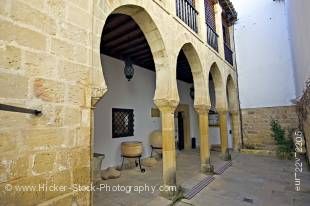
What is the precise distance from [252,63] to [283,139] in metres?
3.60

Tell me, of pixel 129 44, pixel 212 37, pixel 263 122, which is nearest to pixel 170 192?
pixel 129 44

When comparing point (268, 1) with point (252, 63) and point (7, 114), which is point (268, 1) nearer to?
point (252, 63)

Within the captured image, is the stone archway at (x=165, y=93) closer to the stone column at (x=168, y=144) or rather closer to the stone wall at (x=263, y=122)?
the stone column at (x=168, y=144)

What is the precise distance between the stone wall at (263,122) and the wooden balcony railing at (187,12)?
17.7ft

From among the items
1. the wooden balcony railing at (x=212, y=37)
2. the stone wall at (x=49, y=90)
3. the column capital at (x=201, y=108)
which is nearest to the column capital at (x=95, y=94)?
the stone wall at (x=49, y=90)

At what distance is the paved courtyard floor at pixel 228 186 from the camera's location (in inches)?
141

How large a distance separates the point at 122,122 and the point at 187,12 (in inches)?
151

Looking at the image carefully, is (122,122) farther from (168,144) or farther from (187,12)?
(187,12)

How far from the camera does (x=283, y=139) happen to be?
7457mm

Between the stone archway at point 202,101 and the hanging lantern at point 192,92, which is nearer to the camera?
the stone archway at point 202,101

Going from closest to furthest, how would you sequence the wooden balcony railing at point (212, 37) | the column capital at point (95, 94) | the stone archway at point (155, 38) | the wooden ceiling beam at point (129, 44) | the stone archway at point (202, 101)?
the column capital at point (95, 94)
the stone archway at point (155, 38)
the wooden ceiling beam at point (129, 44)
the stone archway at point (202, 101)
the wooden balcony railing at point (212, 37)

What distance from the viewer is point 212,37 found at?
6.79 meters

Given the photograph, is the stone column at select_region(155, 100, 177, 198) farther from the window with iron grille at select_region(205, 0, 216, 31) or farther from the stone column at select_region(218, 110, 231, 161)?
the window with iron grille at select_region(205, 0, 216, 31)

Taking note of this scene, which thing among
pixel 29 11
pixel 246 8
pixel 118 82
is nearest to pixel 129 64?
pixel 118 82
